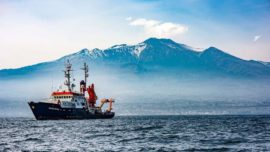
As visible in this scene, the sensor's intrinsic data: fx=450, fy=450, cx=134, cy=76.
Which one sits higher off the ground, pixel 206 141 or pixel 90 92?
pixel 90 92

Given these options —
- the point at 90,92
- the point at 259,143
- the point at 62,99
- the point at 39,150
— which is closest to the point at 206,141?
the point at 259,143

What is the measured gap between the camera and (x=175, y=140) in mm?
59906

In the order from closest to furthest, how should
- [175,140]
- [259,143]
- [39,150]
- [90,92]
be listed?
Answer: 1. [39,150]
2. [259,143]
3. [175,140]
4. [90,92]

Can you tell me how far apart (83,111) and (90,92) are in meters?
19.0

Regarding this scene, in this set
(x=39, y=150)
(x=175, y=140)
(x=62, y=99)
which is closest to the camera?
(x=39, y=150)

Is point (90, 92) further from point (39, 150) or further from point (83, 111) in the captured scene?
point (39, 150)

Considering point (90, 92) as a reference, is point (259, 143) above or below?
below

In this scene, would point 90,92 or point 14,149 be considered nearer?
point 14,149

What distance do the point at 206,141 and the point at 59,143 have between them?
18.6 metres

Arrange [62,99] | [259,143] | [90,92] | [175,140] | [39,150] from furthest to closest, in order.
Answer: [90,92] → [62,99] → [175,140] → [259,143] → [39,150]

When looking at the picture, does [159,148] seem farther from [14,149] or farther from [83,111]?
[83,111]

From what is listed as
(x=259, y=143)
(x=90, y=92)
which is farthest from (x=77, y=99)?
(x=259, y=143)

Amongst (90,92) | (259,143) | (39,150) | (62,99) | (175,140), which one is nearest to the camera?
(39,150)

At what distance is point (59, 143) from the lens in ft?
182
